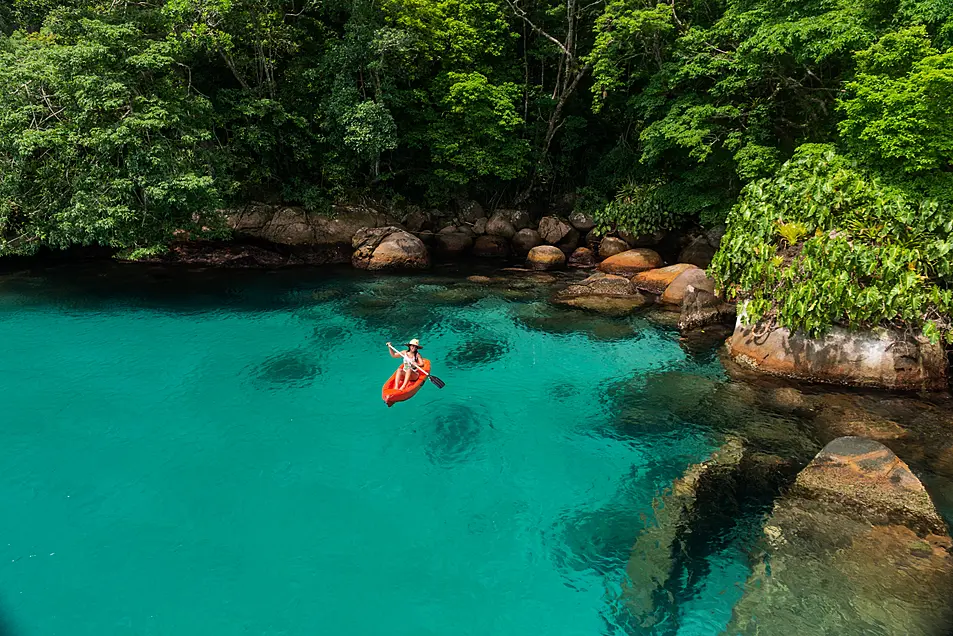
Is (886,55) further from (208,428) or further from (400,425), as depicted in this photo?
(208,428)

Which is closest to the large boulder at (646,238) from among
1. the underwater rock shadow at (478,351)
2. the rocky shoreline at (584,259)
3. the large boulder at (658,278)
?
Answer: the rocky shoreline at (584,259)

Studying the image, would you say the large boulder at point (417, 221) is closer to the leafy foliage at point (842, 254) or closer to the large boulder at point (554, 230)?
the large boulder at point (554, 230)

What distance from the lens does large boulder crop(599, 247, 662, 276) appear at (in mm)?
23984

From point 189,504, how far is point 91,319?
1307cm

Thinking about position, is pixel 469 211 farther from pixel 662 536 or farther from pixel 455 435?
pixel 662 536

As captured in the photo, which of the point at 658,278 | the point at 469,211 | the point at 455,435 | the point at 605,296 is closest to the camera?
the point at 455,435

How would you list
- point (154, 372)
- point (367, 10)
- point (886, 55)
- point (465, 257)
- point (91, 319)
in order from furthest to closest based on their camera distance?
1. point (465, 257)
2. point (367, 10)
3. point (91, 319)
4. point (154, 372)
5. point (886, 55)

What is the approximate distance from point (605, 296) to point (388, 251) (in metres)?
11.1

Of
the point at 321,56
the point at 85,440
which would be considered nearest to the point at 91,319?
the point at 85,440

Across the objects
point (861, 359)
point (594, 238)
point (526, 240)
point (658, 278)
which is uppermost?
point (861, 359)

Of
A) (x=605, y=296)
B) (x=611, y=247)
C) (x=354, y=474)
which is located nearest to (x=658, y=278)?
(x=605, y=296)

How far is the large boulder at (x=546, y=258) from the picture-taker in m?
26.5

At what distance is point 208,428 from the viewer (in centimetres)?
1201

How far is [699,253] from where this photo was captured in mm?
23594
